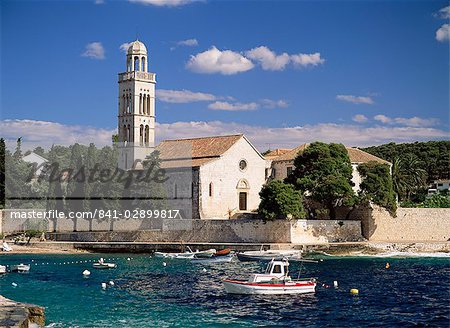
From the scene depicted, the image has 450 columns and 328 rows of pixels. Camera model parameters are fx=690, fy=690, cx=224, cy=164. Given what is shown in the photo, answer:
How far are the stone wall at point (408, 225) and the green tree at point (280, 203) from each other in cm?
694

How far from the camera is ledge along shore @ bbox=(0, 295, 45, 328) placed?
65.3ft

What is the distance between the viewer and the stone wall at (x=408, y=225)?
188ft

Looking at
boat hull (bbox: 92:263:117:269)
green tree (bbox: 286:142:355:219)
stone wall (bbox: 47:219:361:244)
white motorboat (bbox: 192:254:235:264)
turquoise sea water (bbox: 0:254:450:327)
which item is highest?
green tree (bbox: 286:142:355:219)

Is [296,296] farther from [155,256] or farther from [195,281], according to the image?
[155,256]

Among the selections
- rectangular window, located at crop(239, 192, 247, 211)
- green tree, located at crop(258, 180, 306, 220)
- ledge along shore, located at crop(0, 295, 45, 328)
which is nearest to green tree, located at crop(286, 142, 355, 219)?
green tree, located at crop(258, 180, 306, 220)

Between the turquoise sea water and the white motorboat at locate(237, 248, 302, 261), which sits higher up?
the white motorboat at locate(237, 248, 302, 261)

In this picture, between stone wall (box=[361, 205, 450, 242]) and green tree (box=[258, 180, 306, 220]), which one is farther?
stone wall (box=[361, 205, 450, 242])

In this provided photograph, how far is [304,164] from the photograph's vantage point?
57875 millimetres

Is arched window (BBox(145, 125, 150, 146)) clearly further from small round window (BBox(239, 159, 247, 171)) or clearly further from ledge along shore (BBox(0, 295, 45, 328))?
ledge along shore (BBox(0, 295, 45, 328))

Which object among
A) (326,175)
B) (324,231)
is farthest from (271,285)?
(326,175)

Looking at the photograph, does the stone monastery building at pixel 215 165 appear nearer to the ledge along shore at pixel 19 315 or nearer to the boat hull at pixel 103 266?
the boat hull at pixel 103 266

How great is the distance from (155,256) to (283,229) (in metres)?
9.98

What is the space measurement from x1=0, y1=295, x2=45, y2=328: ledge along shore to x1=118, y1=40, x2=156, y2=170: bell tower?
4934 cm

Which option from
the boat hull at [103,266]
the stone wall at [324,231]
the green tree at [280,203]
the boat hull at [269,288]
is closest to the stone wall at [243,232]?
the stone wall at [324,231]
